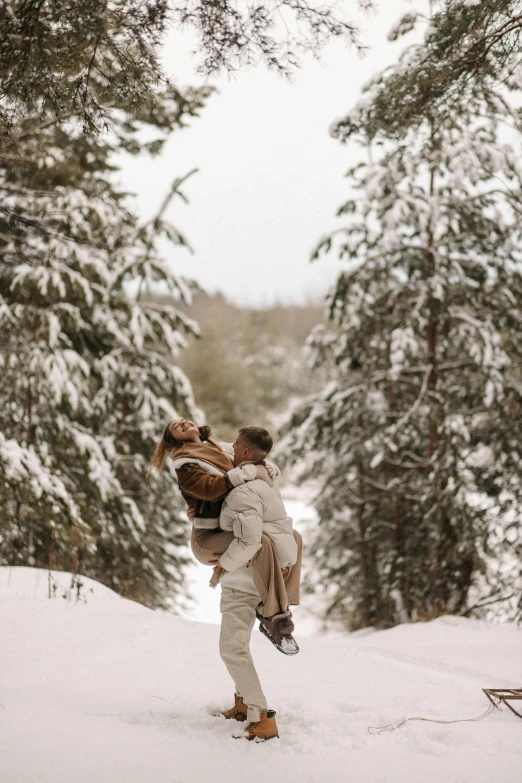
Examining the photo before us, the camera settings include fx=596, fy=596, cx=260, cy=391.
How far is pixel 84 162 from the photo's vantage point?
9.22 metres

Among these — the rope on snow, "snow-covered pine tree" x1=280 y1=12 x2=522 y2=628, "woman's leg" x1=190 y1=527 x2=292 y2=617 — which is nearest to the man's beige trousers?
"woman's leg" x1=190 y1=527 x2=292 y2=617

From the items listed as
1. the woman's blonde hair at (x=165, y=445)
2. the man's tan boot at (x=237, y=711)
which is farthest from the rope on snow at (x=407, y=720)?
the woman's blonde hair at (x=165, y=445)

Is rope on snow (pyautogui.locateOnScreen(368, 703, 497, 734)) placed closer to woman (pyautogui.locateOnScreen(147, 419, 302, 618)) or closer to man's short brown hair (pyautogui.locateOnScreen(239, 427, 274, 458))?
woman (pyautogui.locateOnScreen(147, 419, 302, 618))

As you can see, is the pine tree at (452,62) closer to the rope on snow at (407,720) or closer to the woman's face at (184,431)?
the woman's face at (184,431)

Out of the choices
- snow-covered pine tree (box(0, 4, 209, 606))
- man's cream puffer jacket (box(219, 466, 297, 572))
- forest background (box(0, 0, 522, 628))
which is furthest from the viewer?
forest background (box(0, 0, 522, 628))

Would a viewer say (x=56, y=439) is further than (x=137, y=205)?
No

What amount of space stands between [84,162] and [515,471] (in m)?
7.90

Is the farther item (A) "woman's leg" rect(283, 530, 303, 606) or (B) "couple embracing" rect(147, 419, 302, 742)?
(A) "woman's leg" rect(283, 530, 303, 606)

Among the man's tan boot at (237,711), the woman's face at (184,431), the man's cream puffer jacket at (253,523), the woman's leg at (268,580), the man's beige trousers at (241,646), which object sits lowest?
the man's tan boot at (237,711)

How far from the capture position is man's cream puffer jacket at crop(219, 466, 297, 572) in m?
3.10

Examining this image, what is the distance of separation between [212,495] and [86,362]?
19.2 ft

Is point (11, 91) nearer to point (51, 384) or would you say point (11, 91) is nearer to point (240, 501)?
point (240, 501)

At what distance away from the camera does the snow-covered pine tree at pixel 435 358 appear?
305 inches

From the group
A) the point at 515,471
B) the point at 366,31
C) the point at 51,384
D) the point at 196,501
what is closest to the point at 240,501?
the point at 196,501
